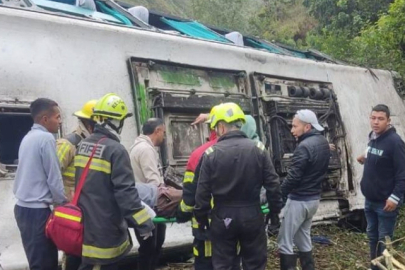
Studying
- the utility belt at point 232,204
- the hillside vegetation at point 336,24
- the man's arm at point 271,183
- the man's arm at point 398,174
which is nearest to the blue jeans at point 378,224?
the man's arm at point 398,174

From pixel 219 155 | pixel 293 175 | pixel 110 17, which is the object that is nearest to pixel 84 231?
pixel 219 155

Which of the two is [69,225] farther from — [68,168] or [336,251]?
[336,251]

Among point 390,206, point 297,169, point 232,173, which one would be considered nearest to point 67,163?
point 232,173

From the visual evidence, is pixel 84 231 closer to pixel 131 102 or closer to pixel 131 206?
pixel 131 206

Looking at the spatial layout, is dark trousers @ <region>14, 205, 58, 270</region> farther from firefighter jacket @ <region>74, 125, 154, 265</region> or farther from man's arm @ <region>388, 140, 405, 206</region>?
man's arm @ <region>388, 140, 405, 206</region>

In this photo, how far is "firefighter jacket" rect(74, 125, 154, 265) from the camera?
11.3 ft

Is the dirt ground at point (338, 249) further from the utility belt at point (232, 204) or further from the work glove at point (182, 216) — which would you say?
the utility belt at point (232, 204)

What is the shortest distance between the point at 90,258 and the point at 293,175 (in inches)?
90.2

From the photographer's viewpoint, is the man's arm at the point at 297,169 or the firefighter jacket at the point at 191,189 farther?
the man's arm at the point at 297,169

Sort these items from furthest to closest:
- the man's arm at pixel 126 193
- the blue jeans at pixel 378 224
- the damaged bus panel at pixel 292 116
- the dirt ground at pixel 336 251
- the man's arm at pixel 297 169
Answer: the damaged bus panel at pixel 292 116 → the dirt ground at pixel 336 251 → the blue jeans at pixel 378 224 → the man's arm at pixel 297 169 → the man's arm at pixel 126 193

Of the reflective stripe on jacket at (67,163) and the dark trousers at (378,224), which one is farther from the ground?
the reflective stripe on jacket at (67,163)

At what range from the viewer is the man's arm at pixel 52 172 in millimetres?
3699

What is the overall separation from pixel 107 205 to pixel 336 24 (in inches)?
455

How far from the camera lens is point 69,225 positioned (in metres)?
3.48
